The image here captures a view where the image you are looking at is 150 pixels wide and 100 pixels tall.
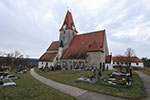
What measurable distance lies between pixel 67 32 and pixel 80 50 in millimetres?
9580

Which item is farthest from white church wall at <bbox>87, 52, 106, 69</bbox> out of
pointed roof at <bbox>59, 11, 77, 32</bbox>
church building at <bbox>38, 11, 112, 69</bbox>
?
pointed roof at <bbox>59, 11, 77, 32</bbox>

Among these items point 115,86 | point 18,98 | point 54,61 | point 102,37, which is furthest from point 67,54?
point 18,98

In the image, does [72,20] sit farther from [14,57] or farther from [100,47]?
[14,57]

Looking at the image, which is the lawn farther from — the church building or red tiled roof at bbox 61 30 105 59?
red tiled roof at bbox 61 30 105 59

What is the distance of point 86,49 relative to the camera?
2602 cm

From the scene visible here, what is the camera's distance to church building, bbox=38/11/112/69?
2399 cm

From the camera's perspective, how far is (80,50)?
27.0 meters

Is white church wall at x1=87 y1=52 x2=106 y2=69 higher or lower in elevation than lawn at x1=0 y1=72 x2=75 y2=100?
higher

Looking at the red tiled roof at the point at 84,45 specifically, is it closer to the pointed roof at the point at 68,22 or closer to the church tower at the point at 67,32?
the church tower at the point at 67,32

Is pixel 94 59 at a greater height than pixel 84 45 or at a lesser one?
lesser

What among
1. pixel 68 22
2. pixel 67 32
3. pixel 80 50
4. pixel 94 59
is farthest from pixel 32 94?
pixel 68 22

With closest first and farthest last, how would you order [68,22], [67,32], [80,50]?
[80,50], [67,32], [68,22]

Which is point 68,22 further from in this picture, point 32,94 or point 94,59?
point 32,94

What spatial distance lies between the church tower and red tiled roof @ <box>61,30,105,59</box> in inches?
80.1
